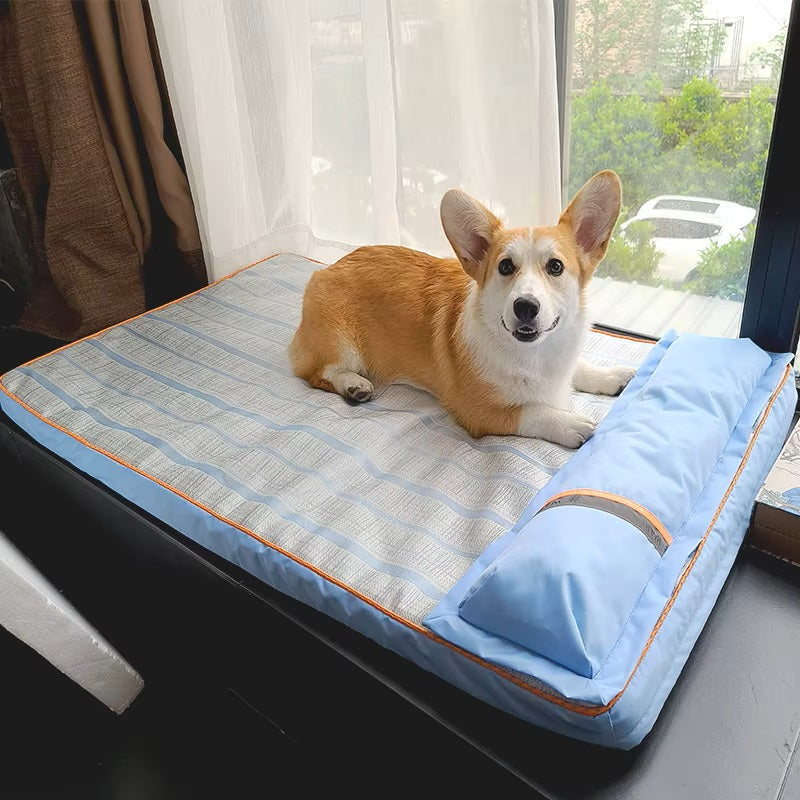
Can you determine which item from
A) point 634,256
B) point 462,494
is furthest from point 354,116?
point 462,494

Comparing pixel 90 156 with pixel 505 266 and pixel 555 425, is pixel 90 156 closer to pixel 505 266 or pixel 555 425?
pixel 505 266

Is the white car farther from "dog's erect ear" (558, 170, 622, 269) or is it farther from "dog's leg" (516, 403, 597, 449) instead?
"dog's leg" (516, 403, 597, 449)

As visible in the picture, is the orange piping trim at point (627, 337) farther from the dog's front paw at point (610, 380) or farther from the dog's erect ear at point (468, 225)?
the dog's erect ear at point (468, 225)

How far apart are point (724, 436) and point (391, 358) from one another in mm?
631

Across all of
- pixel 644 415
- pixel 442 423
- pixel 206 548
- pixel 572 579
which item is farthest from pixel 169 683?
pixel 644 415

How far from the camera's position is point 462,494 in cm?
127

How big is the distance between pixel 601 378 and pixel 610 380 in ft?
0.06

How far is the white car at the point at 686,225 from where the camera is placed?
1.65 metres

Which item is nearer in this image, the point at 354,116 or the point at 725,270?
the point at 725,270

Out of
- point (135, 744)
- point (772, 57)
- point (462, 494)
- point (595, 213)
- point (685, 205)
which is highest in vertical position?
point (772, 57)

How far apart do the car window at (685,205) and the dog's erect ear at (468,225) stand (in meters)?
0.60

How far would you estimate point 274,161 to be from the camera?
2082mm

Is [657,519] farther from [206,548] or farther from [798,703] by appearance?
[206,548]

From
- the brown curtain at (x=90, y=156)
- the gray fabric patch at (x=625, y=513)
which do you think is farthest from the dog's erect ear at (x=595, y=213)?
the brown curtain at (x=90, y=156)
